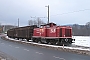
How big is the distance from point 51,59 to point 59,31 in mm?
17048

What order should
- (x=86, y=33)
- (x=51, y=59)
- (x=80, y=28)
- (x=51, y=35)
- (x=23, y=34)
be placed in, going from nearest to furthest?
(x=51, y=59), (x=51, y=35), (x=23, y=34), (x=80, y=28), (x=86, y=33)

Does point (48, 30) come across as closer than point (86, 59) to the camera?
No

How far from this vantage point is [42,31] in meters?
36.8

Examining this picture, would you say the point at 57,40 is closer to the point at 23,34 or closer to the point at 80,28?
the point at 23,34

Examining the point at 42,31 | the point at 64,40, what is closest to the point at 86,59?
the point at 64,40

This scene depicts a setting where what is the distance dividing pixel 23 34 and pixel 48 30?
53.3 feet

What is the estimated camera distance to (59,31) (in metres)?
32.1

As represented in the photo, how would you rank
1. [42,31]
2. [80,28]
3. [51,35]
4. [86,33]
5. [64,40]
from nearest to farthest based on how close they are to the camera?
1. [64,40]
2. [51,35]
3. [42,31]
4. [80,28]
5. [86,33]

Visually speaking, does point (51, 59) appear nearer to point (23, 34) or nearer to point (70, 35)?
point (70, 35)

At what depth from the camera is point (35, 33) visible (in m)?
40.6

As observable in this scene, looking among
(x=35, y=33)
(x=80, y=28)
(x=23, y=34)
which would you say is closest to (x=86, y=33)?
(x=80, y=28)

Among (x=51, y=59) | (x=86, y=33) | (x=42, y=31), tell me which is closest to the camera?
(x=51, y=59)

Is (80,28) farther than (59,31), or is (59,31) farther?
(80,28)

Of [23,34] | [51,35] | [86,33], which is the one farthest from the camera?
[86,33]
